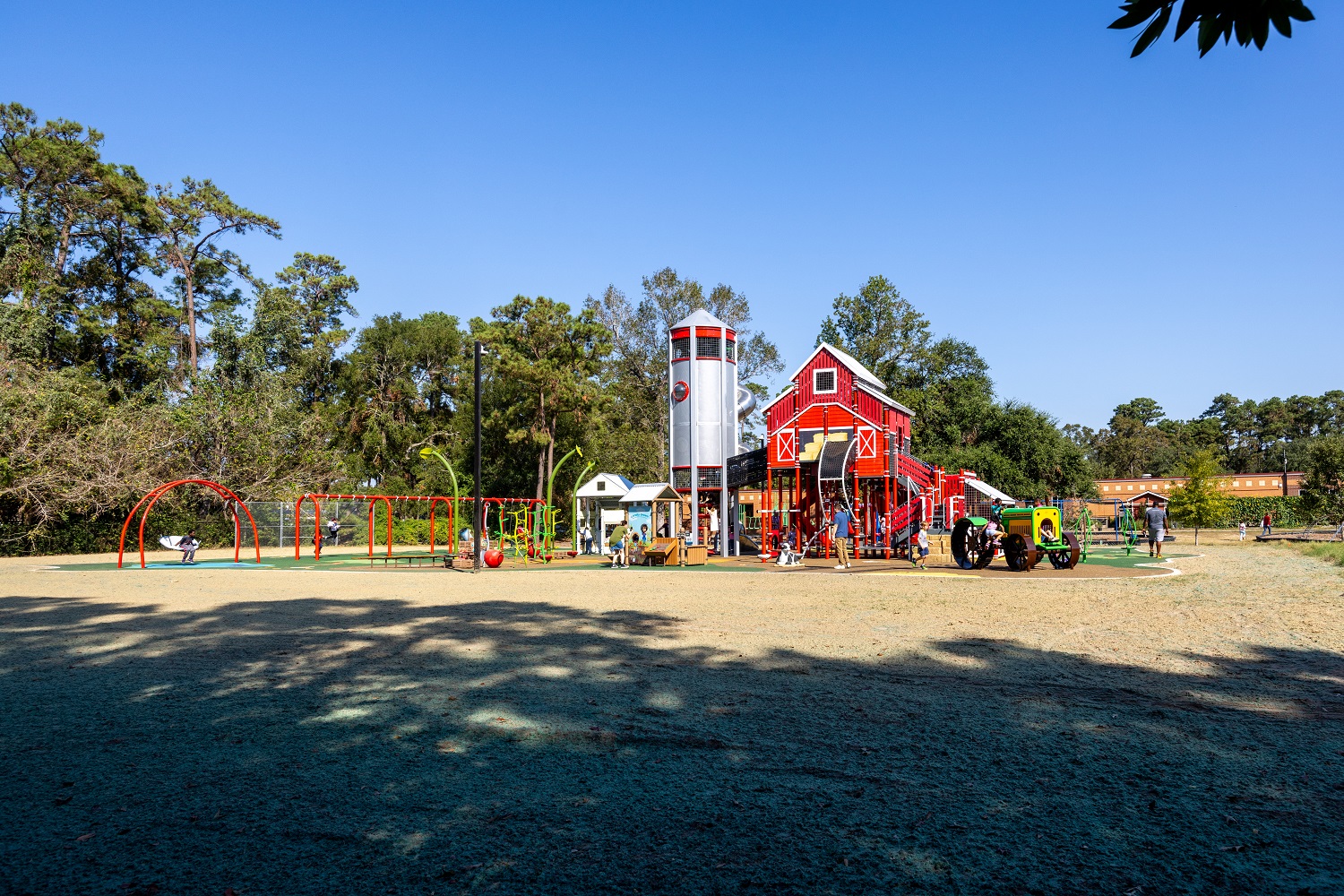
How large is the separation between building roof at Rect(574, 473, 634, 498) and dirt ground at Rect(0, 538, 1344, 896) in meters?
23.5

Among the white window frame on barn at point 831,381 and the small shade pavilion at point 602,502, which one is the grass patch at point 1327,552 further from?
the small shade pavilion at point 602,502

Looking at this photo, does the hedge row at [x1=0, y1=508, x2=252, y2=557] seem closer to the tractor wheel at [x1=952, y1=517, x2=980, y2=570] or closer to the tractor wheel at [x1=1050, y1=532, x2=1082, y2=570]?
the tractor wheel at [x1=952, y1=517, x2=980, y2=570]

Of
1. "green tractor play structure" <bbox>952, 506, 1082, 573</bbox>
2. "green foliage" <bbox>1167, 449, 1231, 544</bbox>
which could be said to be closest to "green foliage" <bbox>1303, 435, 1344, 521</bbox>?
"green foliage" <bbox>1167, 449, 1231, 544</bbox>

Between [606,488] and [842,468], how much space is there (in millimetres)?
11410

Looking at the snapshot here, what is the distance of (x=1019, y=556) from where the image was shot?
2236 cm

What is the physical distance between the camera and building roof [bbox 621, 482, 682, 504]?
3231 cm

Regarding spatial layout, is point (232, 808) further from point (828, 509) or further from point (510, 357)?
point (510, 357)

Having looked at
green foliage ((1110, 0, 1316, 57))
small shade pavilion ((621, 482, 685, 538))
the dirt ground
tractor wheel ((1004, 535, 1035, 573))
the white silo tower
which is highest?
the white silo tower

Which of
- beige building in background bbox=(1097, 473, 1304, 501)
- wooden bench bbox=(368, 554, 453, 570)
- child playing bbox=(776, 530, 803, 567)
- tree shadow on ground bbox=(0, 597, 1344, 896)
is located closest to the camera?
tree shadow on ground bbox=(0, 597, 1344, 896)

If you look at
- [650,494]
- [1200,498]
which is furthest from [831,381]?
[1200,498]

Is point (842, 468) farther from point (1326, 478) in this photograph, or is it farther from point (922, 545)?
point (1326, 478)

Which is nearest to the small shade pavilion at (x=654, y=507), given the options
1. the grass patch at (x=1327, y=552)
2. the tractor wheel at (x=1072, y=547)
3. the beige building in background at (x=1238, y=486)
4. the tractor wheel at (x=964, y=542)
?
the tractor wheel at (x=964, y=542)

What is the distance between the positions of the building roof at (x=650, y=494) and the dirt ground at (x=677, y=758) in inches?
809

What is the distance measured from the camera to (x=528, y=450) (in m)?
52.2
